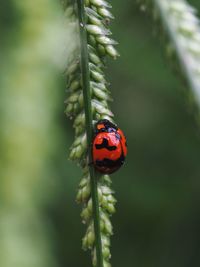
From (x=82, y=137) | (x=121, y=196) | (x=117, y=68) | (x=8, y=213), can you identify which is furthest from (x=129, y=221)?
(x=82, y=137)

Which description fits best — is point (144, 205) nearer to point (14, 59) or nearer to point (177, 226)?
point (177, 226)

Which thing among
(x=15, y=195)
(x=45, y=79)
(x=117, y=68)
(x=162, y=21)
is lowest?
(x=15, y=195)

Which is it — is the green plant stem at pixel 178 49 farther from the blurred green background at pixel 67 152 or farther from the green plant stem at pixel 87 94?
the blurred green background at pixel 67 152

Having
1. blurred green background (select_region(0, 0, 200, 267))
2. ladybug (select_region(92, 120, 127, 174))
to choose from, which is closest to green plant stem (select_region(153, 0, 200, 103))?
ladybug (select_region(92, 120, 127, 174))

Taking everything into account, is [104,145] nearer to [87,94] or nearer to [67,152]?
[87,94]

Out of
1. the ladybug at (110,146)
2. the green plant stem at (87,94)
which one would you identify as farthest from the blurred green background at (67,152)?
the green plant stem at (87,94)

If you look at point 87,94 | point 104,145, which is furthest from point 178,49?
point 104,145

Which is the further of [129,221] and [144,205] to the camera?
[129,221]

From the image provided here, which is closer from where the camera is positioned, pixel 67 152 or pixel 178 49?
pixel 178 49

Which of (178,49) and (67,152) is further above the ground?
(67,152)
